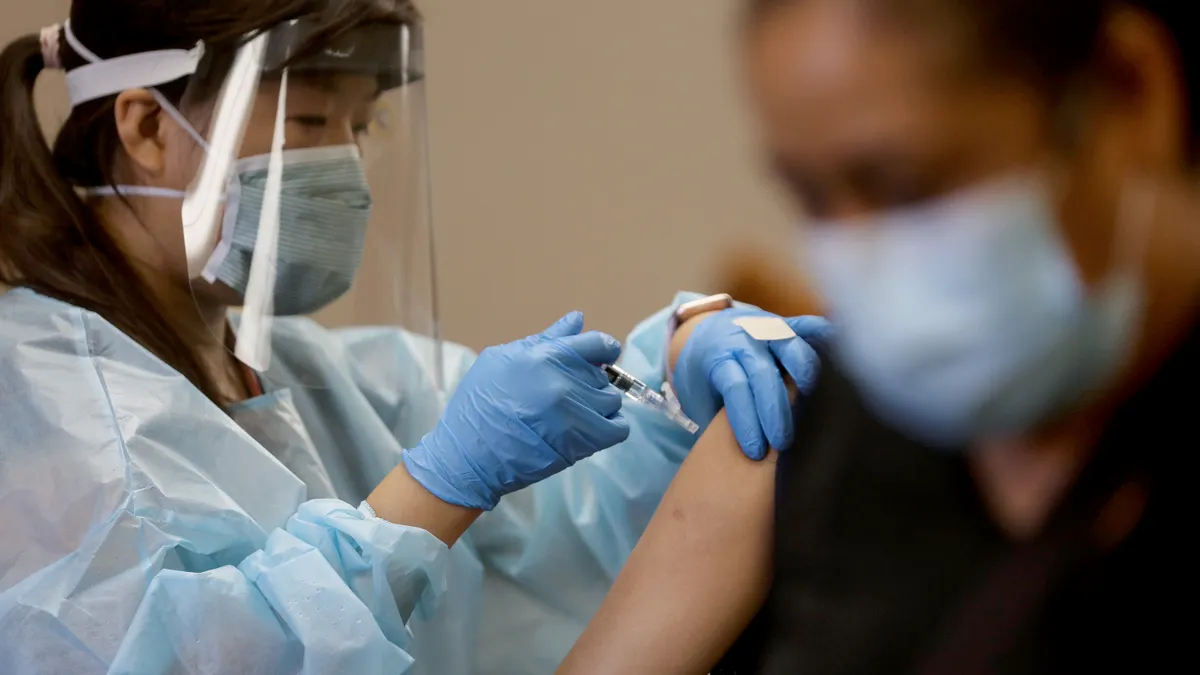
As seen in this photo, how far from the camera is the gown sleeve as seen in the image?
83cm

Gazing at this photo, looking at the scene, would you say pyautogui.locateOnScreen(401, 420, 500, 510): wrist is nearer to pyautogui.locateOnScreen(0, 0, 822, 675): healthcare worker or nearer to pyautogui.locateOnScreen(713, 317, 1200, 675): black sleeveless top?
pyautogui.locateOnScreen(0, 0, 822, 675): healthcare worker

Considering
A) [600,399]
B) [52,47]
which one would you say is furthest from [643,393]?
[52,47]

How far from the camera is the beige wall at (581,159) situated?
78cm

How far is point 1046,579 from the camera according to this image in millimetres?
500

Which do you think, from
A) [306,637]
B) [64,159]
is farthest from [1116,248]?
[64,159]

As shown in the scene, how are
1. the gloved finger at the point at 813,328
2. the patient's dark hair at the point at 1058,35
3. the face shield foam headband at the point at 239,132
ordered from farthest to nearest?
the face shield foam headband at the point at 239,132 < the gloved finger at the point at 813,328 < the patient's dark hair at the point at 1058,35

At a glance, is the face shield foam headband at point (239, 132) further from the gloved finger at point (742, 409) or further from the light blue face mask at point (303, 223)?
the gloved finger at point (742, 409)

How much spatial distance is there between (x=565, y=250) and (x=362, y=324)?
306 mm

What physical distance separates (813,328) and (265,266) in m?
0.61

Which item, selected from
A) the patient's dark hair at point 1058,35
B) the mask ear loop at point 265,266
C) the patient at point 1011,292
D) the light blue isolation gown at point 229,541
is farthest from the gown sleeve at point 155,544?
the patient's dark hair at point 1058,35

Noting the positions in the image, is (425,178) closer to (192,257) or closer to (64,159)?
(192,257)

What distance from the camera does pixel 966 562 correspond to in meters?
0.54

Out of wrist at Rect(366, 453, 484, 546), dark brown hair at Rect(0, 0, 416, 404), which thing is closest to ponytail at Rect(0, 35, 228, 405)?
dark brown hair at Rect(0, 0, 416, 404)

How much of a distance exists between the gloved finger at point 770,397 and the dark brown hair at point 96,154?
0.57 m
